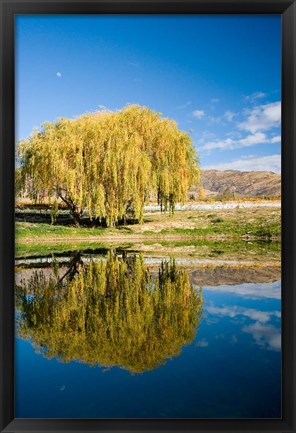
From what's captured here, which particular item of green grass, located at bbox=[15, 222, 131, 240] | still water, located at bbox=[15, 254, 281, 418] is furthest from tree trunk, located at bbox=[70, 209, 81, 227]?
still water, located at bbox=[15, 254, 281, 418]

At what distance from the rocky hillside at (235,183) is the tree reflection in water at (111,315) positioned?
2.42 meters

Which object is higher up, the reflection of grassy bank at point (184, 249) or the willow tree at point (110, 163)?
the willow tree at point (110, 163)

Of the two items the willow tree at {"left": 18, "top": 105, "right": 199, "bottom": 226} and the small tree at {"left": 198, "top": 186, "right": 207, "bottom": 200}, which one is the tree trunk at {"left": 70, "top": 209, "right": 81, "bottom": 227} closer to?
the willow tree at {"left": 18, "top": 105, "right": 199, "bottom": 226}

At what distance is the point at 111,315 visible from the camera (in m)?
2.51

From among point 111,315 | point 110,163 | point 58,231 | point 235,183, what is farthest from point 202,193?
point 111,315

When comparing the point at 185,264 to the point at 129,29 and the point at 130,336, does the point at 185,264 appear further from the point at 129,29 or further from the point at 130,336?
the point at 129,29

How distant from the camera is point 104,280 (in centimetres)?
347

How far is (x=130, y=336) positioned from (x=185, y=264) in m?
2.17

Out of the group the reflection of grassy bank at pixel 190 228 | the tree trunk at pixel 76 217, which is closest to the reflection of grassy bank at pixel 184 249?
the reflection of grassy bank at pixel 190 228

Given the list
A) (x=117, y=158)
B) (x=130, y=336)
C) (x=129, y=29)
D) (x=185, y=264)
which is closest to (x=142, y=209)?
(x=117, y=158)

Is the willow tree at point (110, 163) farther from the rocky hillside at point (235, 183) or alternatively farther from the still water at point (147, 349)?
the still water at point (147, 349)

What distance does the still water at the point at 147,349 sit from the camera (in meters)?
1.59
